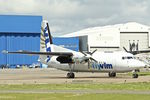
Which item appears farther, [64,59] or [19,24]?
[19,24]

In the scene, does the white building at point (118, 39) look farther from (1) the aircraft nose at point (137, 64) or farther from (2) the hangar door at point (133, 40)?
(1) the aircraft nose at point (137, 64)

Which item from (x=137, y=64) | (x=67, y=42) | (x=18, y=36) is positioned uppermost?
(x=18, y=36)

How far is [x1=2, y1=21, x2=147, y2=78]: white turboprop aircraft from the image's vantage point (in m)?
47.4

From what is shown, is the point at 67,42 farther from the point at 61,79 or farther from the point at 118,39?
→ the point at 61,79

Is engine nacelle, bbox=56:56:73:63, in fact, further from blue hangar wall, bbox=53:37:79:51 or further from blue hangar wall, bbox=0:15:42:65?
blue hangar wall, bbox=53:37:79:51

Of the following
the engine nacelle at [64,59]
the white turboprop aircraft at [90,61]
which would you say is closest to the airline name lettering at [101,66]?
the white turboprop aircraft at [90,61]

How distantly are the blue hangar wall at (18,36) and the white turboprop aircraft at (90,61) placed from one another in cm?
8583

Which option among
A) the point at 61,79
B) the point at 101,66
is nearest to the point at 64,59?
the point at 61,79

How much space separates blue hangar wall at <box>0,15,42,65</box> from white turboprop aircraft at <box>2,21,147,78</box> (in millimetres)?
85834

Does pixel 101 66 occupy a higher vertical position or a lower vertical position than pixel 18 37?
lower

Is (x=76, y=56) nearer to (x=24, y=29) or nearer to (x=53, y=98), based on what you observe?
(x=53, y=98)

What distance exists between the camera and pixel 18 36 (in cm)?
14100

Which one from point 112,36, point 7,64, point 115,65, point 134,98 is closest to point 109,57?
point 115,65

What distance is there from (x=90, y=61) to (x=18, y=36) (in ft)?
310
